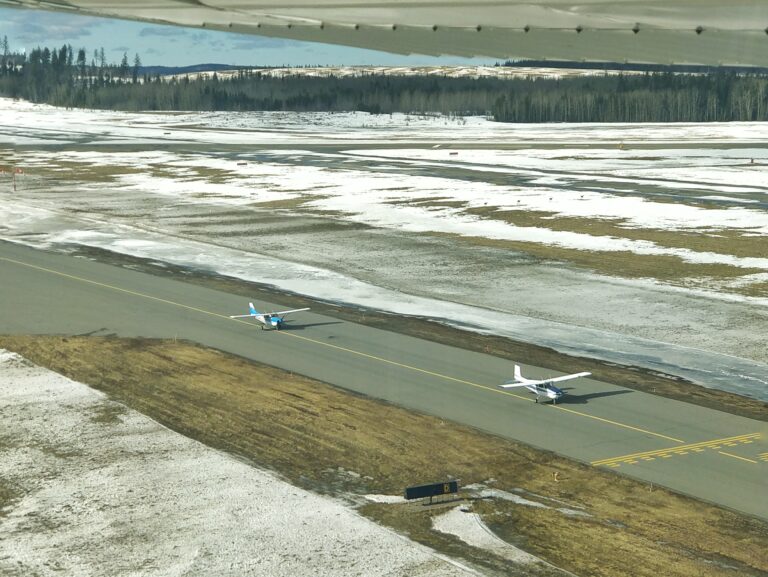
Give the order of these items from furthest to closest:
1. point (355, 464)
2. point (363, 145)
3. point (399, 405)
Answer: point (363, 145)
point (399, 405)
point (355, 464)

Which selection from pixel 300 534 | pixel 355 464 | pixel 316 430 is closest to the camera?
pixel 300 534

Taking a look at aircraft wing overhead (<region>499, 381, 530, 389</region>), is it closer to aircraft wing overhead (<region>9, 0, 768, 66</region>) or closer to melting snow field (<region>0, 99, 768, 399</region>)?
melting snow field (<region>0, 99, 768, 399</region>)

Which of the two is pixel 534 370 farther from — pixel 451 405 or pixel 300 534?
pixel 300 534

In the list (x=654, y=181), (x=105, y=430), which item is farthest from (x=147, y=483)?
(x=654, y=181)

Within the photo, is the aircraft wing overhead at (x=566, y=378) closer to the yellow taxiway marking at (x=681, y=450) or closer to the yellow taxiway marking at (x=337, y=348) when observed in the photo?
the yellow taxiway marking at (x=337, y=348)

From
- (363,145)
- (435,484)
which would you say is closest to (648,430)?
(435,484)

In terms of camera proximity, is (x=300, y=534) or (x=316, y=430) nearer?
(x=300, y=534)

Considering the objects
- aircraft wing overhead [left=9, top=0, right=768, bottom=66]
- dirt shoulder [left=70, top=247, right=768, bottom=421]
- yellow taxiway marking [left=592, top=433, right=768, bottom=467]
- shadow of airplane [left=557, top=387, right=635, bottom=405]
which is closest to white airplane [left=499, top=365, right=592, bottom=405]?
shadow of airplane [left=557, top=387, right=635, bottom=405]
